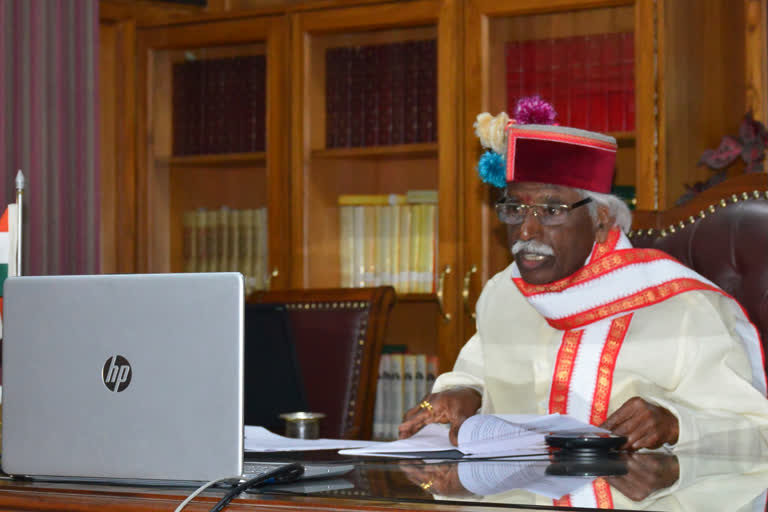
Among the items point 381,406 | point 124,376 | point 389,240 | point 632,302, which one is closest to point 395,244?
point 389,240

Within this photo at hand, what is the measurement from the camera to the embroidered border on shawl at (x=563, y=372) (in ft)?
7.71

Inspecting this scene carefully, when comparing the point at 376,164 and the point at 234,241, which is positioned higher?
the point at 376,164

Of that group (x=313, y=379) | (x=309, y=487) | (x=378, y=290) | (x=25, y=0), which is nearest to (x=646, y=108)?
(x=378, y=290)

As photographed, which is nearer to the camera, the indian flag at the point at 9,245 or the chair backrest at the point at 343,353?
the indian flag at the point at 9,245

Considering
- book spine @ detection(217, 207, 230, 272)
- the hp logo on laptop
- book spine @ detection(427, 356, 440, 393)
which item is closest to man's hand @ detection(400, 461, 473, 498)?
the hp logo on laptop

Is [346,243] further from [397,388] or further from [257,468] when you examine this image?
[257,468]

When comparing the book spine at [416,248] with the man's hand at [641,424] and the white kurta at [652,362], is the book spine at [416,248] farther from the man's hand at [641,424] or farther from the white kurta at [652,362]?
the man's hand at [641,424]

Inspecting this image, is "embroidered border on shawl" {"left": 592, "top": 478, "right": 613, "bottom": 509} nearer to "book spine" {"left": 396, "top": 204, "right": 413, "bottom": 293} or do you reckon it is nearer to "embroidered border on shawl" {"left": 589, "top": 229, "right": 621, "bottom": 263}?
"embroidered border on shawl" {"left": 589, "top": 229, "right": 621, "bottom": 263}

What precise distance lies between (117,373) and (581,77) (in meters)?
2.44

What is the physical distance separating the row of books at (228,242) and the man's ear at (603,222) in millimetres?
1604

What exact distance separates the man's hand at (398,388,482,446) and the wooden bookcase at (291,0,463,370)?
3.95 feet

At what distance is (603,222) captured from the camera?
2.42m

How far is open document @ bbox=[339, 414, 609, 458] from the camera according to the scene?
1555mm

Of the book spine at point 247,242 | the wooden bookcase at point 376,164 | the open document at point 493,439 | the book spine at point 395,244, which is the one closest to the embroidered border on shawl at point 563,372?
the open document at point 493,439
